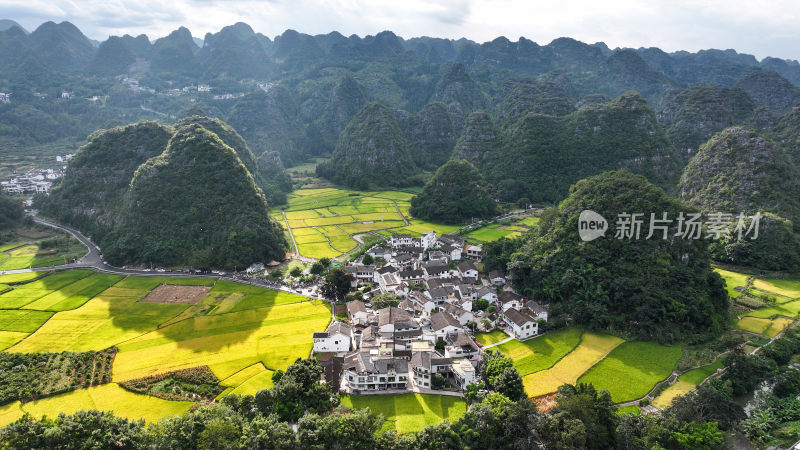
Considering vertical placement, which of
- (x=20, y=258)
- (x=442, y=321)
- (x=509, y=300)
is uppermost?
(x=509, y=300)

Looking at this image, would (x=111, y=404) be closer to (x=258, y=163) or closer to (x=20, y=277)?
(x=20, y=277)

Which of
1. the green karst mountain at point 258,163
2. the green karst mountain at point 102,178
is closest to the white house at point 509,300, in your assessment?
the green karst mountain at point 102,178

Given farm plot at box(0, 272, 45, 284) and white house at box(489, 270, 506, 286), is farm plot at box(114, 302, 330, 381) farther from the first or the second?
farm plot at box(0, 272, 45, 284)

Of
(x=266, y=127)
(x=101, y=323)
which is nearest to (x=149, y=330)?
(x=101, y=323)

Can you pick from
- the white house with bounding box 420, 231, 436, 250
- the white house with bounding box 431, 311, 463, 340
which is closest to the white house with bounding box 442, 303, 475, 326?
the white house with bounding box 431, 311, 463, 340

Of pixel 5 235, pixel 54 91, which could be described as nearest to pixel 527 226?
pixel 5 235

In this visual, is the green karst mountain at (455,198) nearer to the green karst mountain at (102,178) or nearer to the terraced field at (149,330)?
the terraced field at (149,330)

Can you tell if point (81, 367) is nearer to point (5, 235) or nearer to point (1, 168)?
point (5, 235)
